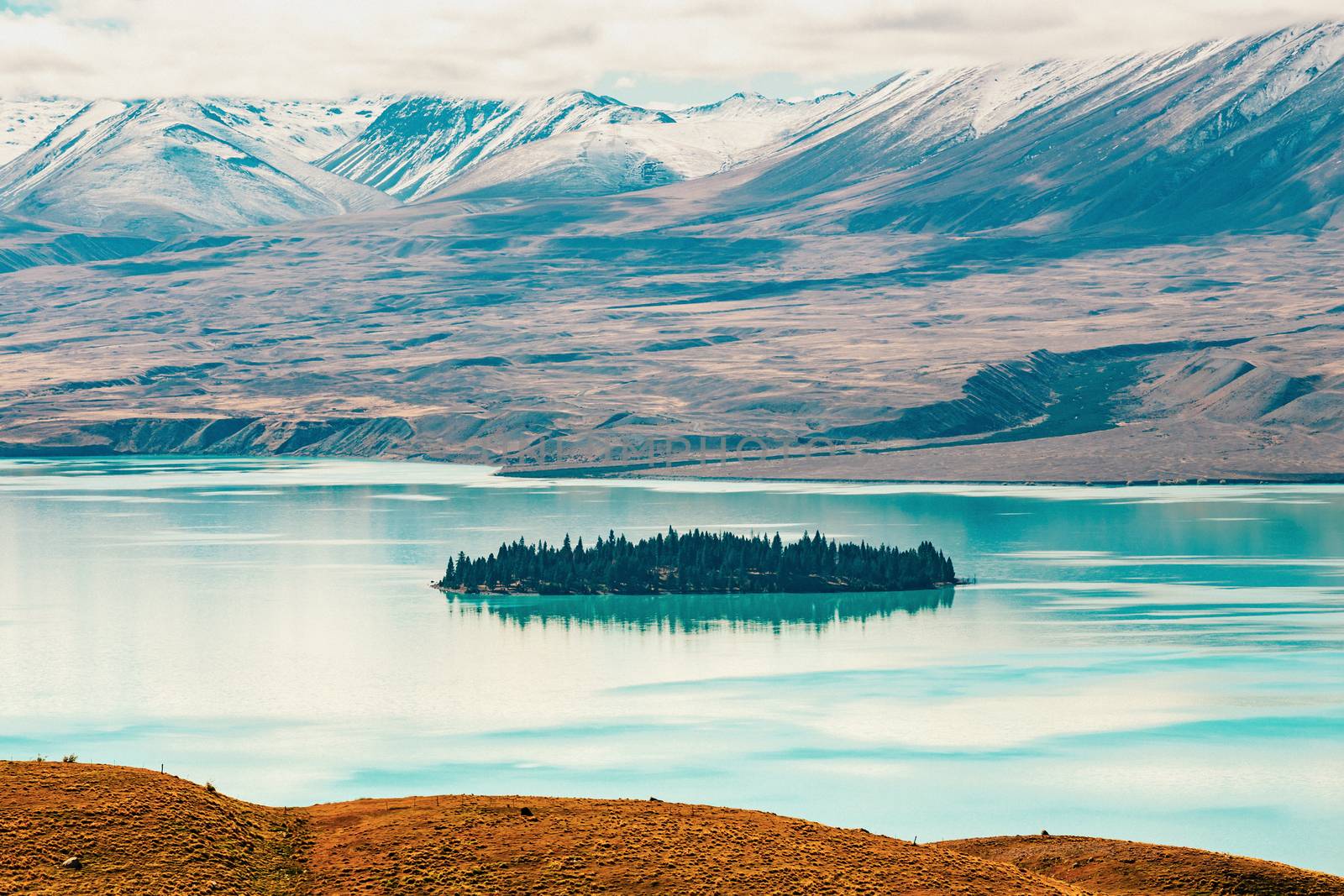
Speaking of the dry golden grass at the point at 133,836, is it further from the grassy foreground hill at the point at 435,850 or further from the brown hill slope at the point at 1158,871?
the brown hill slope at the point at 1158,871

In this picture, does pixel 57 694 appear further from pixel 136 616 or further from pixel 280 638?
pixel 136 616

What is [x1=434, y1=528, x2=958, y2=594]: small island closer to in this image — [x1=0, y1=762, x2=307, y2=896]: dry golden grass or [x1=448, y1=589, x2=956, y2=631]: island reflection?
[x1=448, y1=589, x2=956, y2=631]: island reflection

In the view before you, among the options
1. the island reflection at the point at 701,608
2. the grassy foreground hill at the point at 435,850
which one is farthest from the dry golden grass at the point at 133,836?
the island reflection at the point at 701,608

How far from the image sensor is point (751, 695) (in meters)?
121

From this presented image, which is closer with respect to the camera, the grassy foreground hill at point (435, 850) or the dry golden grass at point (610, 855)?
the grassy foreground hill at point (435, 850)

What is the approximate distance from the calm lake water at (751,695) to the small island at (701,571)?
4603 millimetres

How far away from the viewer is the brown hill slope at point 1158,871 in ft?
172

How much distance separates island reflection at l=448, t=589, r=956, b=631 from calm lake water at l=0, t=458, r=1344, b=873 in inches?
23.4

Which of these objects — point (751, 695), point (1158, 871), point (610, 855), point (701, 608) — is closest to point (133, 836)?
point (610, 855)

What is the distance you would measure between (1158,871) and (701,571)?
12688cm

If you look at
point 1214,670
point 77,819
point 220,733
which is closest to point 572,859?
point 77,819

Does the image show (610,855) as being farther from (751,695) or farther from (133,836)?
(751,695)

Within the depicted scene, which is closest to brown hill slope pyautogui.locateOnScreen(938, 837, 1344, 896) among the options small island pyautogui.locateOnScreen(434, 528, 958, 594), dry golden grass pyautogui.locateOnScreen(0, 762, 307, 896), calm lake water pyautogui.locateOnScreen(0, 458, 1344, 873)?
calm lake water pyautogui.locateOnScreen(0, 458, 1344, 873)

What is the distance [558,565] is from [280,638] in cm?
4226
